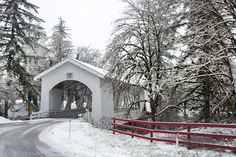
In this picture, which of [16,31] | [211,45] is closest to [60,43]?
[16,31]

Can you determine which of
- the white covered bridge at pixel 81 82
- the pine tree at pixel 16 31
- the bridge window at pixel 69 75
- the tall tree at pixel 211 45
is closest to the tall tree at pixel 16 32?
the pine tree at pixel 16 31

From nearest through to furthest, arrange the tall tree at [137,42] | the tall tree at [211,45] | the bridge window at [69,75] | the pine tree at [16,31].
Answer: the tall tree at [211,45] → the tall tree at [137,42] → the bridge window at [69,75] → the pine tree at [16,31]

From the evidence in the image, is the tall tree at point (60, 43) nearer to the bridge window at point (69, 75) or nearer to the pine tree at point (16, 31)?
the pine tree at point (16, 31)

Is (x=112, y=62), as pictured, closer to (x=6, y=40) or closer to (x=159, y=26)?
(x=159, y=26)

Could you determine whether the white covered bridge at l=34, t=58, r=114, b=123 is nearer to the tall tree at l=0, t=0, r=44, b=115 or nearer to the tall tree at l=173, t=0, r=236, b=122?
the tall tree at l=0, t=0, r=44, b=115

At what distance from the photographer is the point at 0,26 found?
20.1 m

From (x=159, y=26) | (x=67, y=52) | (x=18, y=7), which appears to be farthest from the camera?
(x=67, y=52)

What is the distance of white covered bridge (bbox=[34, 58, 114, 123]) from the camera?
18172 millimetres

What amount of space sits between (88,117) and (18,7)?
12476 millimetres

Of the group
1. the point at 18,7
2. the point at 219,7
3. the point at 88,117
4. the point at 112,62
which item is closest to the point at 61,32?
the point at 18,7

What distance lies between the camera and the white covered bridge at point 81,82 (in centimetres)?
1817

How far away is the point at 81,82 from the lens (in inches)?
755

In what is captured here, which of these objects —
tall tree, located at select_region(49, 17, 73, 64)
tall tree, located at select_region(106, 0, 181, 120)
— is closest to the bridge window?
tall tree, located at select_region(106, 0, 181, 120)

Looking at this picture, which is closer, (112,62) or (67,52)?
(112,62)
